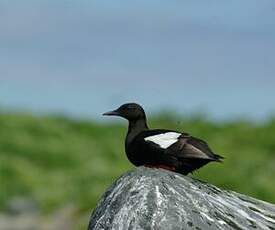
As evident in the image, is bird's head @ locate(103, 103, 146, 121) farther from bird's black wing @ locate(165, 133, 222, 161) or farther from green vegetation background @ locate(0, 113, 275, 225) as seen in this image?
green vegetation background @ locate(0, 113, 275, 225)

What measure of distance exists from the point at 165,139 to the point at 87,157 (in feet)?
54.9

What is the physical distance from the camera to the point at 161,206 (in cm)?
934

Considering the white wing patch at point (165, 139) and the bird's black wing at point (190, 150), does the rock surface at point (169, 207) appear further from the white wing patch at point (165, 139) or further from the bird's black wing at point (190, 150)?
the white wing patch at point (165, 139)

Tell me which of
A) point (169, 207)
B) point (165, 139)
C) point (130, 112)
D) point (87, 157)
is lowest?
point (87, 157)

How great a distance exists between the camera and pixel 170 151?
35.7 feet

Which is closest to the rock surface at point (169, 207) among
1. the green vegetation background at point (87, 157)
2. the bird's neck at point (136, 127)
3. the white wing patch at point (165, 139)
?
the white wing patch at point (165, 139)

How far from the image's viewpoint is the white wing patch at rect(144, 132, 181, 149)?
10844 mm

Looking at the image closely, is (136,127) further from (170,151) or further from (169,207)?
(169,207)

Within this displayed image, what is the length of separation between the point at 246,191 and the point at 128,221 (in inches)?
525

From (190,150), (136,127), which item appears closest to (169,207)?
(190,150)

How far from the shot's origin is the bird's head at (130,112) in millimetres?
11656

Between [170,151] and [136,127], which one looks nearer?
[170,151]

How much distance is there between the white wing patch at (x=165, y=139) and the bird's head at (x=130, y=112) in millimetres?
656

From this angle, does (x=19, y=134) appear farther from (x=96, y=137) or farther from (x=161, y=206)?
(x=161, y=206)
